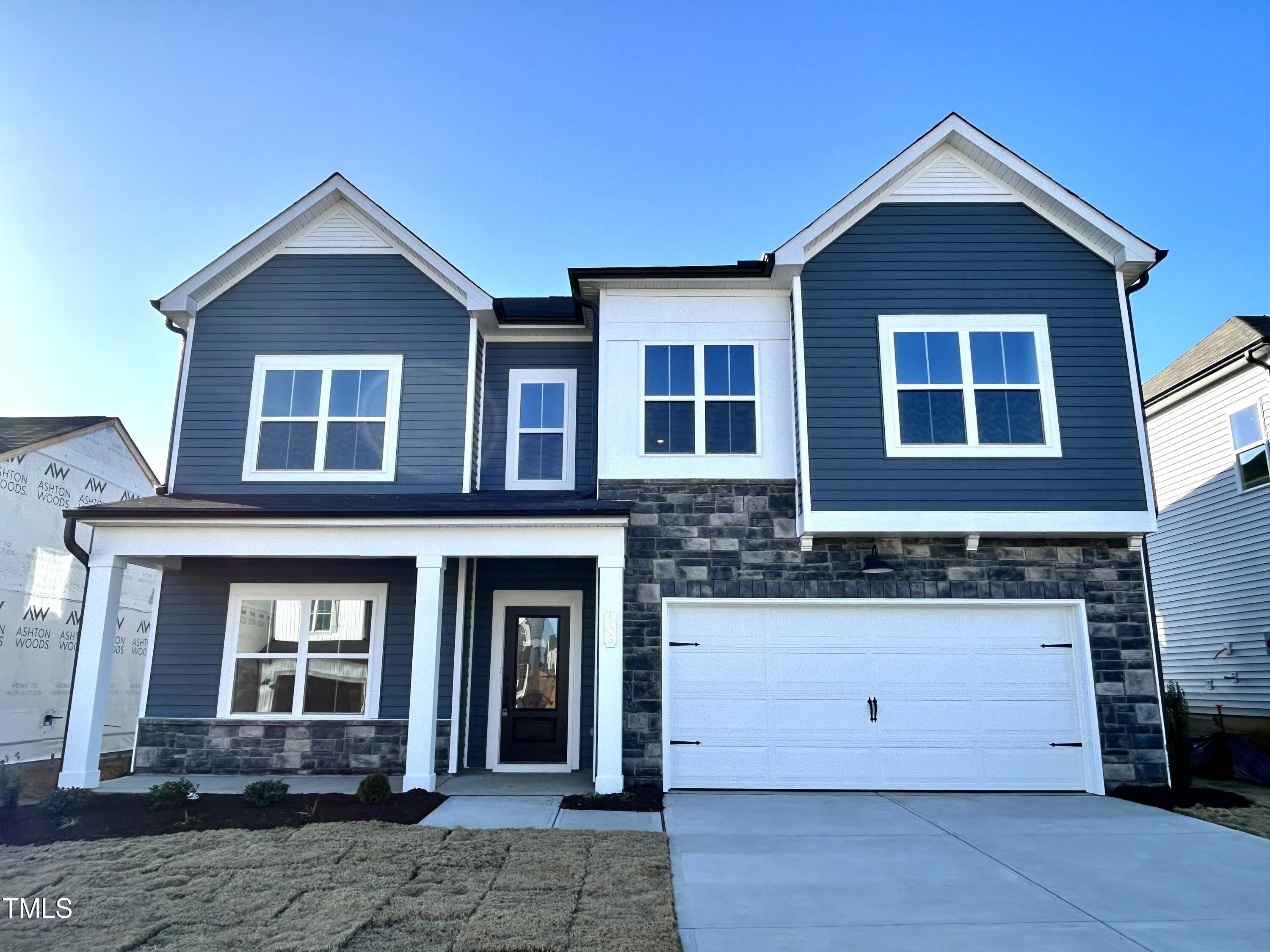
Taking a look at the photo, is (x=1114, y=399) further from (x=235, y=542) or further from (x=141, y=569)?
(x=141, y=569)

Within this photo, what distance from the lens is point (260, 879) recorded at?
6.05m

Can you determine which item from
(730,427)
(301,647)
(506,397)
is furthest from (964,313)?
(301,647)

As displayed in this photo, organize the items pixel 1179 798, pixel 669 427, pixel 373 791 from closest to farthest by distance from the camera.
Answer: pixel 373 791 < pixel 1179 798 < pixel 669 427

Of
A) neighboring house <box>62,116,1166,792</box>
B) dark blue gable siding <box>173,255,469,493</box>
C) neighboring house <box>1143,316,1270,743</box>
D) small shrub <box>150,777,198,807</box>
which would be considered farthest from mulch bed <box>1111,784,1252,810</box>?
small shrub <box>150,777,198,807</box>

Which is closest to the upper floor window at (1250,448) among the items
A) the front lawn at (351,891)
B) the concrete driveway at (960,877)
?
the concrete driveway at (960,877)

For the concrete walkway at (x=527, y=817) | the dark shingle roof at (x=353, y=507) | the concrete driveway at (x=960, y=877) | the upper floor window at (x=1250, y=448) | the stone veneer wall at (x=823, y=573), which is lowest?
the concrete driveway at (x=960, y=877)

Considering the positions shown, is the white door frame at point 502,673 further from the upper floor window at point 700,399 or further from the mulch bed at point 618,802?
the upper floor window at point 700,399

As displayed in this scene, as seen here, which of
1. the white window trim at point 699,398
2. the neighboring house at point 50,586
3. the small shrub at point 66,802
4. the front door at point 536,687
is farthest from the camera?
the neighboring house at point 50,586

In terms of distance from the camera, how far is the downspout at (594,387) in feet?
35.7

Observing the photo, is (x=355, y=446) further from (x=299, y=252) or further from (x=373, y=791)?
(x=373, y=791)

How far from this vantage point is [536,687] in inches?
454

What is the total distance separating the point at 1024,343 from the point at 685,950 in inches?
330

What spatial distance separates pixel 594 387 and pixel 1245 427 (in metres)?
10.3

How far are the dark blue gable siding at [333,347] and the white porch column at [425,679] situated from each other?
170cm
